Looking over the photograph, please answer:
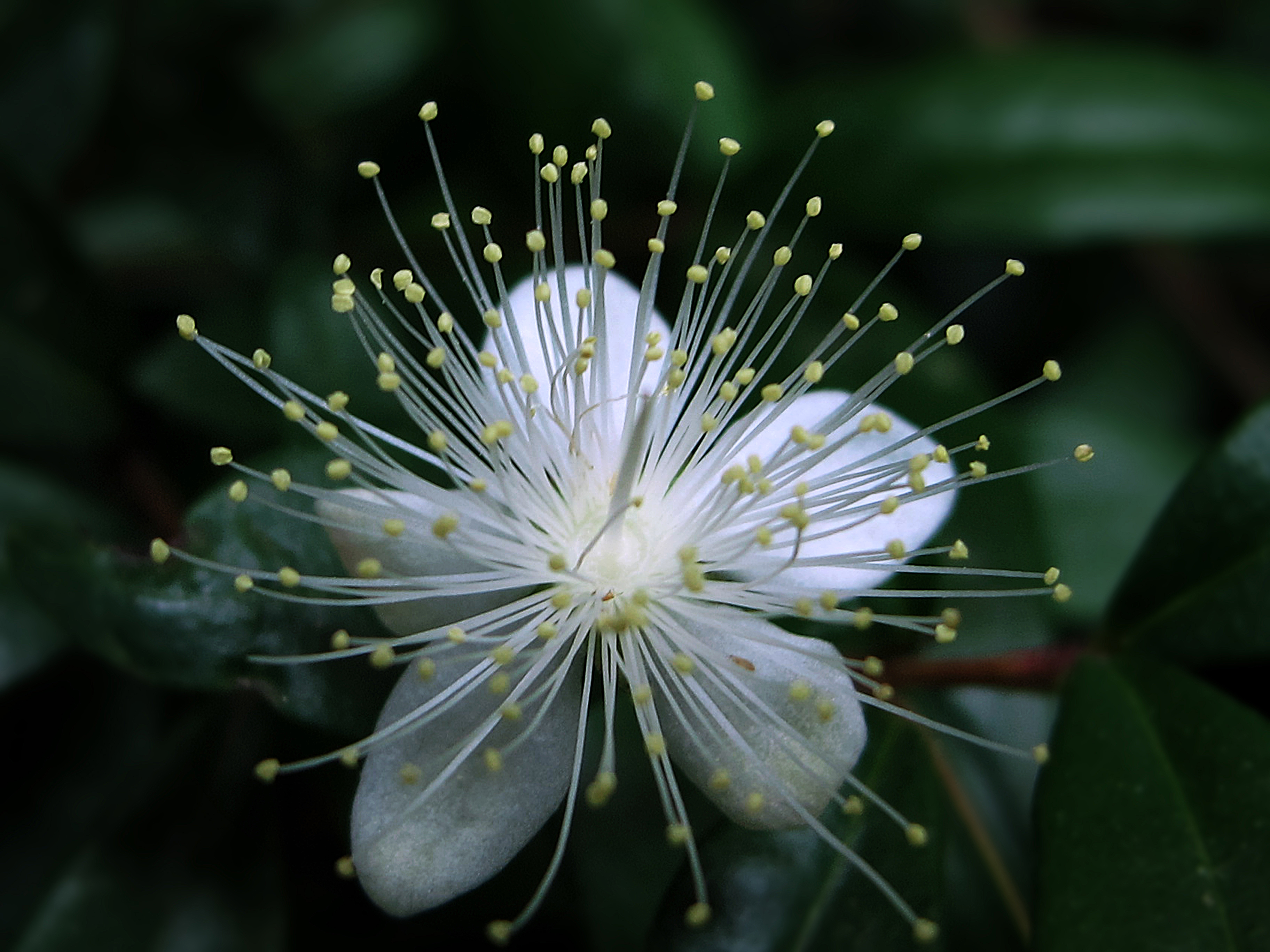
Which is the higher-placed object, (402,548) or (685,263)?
(685,263)

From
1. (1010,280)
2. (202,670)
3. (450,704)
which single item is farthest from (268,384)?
(1010,280)

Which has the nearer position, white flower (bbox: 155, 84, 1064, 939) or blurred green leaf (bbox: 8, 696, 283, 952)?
white flower (bbox: 155, 84, 1064, 939)

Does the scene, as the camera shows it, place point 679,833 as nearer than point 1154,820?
Yes

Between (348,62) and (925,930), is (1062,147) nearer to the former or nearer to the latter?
(348,62)

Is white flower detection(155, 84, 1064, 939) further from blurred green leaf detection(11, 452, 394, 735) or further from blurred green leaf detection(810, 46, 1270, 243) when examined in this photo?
blurred green leaf detection(810, 46, 1270, 243)

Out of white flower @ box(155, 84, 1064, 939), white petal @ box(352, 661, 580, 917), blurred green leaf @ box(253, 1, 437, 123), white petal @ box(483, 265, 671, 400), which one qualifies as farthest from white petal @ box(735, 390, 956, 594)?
blurred green leaf @ box(253, 1, 437, 123)

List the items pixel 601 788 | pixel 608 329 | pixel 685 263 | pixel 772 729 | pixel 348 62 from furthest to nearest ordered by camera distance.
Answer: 1. pixel 348 62
2. pixel 685 263
3. pixel 608 329
4. pixel 772 729
5. pixel 601 788

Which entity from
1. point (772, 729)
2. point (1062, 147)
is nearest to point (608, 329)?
point (772, 729)

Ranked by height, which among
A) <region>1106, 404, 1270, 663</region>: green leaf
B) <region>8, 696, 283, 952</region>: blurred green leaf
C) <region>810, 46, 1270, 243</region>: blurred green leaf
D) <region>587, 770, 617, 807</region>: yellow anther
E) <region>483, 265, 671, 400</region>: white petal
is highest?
<region>810, 46, 1270, 243</region>: blurred green leaf

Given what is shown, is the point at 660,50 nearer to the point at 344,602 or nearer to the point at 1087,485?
the point at 1087,485
